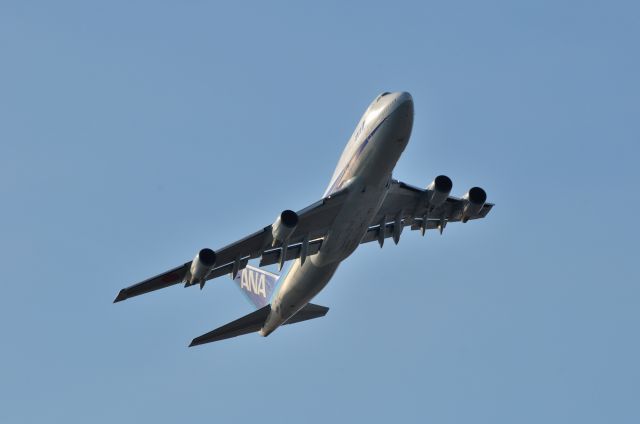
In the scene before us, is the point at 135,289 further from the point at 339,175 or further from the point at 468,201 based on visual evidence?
the point at 468,201

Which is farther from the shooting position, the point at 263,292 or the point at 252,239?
the point at 263,292

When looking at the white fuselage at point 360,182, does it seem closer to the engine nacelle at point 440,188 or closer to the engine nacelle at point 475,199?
the engine nacelle at point 440,188

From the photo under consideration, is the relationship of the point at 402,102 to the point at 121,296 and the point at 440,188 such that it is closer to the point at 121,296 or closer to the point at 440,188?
the point at 440,188

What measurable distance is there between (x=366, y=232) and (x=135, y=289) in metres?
10.9

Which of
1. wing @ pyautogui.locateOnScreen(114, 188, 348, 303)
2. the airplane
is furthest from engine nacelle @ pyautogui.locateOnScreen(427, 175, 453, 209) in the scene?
wing @ pyautogui.locateOnScreen(114, 188, 348, 303)

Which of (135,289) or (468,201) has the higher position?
(468,201)

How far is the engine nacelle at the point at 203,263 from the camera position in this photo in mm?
50906

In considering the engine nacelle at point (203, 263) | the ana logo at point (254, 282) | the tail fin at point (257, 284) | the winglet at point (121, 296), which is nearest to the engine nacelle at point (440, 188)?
the tail fin at point (257, 284)

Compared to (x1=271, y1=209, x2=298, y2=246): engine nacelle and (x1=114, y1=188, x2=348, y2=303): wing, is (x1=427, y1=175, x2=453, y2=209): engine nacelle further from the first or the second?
(x1=271, y1=209, x2=298, y2=246): engine nacelle

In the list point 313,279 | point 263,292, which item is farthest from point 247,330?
point 313,279

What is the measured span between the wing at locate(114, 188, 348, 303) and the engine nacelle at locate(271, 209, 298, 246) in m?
1.01

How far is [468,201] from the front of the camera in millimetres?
55531

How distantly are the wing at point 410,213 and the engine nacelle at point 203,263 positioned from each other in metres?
8.57

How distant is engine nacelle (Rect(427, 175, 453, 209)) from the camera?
53.4 meters
